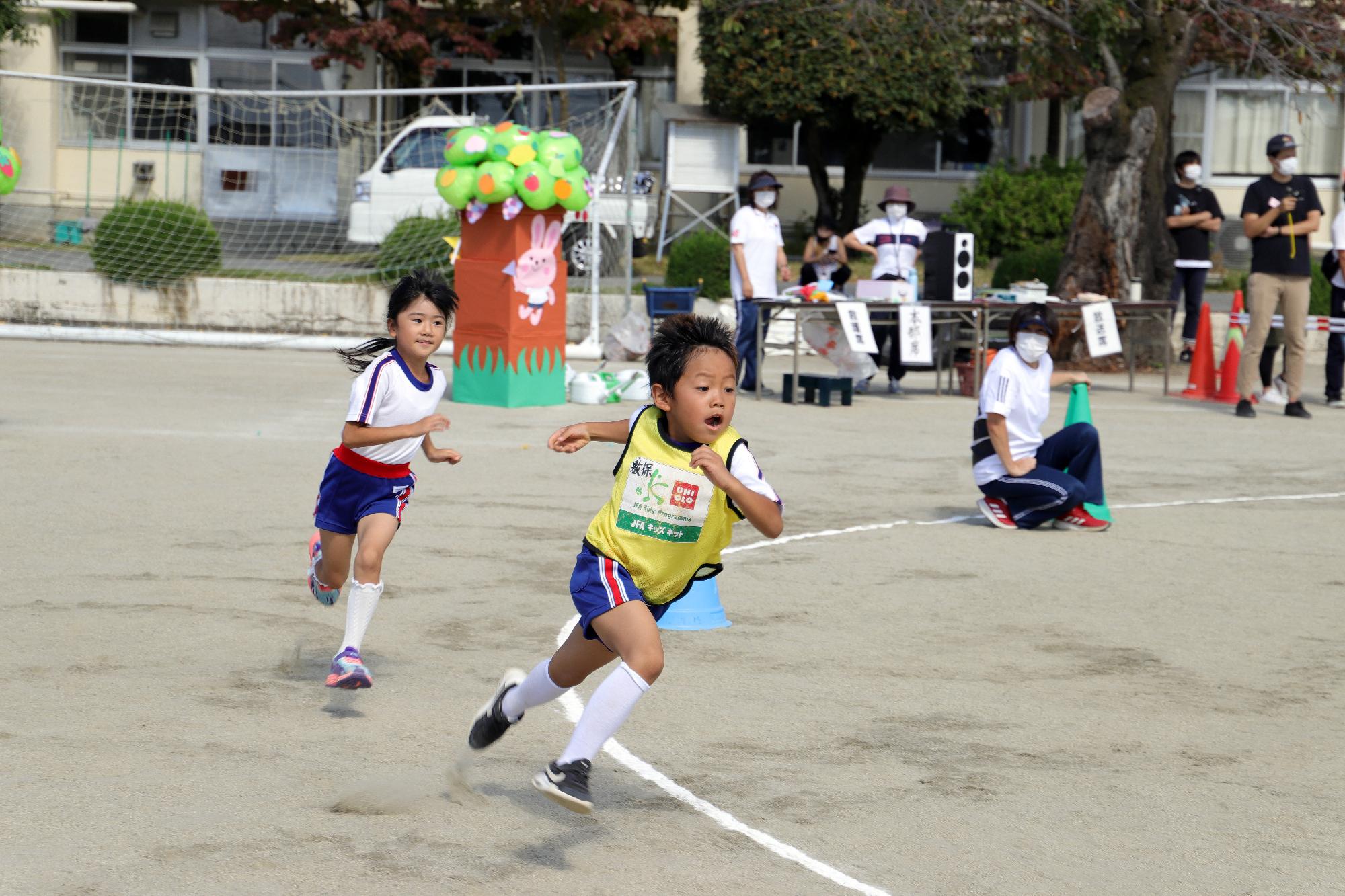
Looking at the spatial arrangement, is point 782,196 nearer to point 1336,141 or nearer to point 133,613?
point 1336,141

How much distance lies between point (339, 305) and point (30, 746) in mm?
Result: 14854

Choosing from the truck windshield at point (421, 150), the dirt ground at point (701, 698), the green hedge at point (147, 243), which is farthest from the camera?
the truck windshield at point (421, 150)

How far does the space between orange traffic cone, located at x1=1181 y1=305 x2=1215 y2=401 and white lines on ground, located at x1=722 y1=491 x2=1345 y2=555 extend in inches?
209

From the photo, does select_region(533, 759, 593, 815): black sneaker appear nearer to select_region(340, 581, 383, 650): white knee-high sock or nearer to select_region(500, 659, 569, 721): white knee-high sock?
select_region(500, 659, 569, 721): white knee-high sock

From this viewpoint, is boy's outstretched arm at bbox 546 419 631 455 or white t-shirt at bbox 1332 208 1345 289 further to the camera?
white t-shirt at bbox 1332 208 1345 289

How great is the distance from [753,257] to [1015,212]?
42.4 feet

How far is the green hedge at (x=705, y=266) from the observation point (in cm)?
2048

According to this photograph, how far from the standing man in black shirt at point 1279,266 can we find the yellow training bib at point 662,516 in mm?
10812

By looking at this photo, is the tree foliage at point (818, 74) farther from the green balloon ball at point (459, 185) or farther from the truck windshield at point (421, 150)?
the green balloon ball at point (459, 185)

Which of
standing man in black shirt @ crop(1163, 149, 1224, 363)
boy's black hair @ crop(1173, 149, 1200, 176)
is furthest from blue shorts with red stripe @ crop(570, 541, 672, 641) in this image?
boy's black hair @ crop(1173, 149, 1200, 176)

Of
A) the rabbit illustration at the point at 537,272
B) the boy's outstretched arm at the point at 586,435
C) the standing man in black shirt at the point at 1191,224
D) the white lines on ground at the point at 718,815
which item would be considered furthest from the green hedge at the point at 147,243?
the boy's outstretched arm at the point at 586,435

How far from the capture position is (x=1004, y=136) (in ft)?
108

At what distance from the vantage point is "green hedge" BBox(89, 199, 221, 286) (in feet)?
64.1

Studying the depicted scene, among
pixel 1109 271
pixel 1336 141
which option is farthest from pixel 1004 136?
pixel 1109 271
